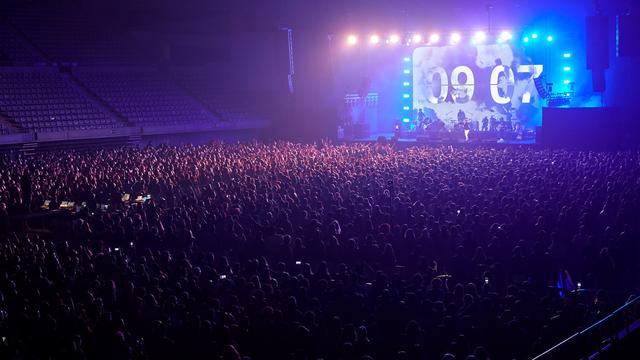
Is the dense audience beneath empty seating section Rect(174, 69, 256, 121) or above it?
beneath

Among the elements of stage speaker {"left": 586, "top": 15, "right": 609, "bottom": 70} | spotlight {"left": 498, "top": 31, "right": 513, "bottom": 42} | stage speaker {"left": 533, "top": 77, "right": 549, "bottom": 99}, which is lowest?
stage speaker {"left": 533, "top": 77, "right": 549, "bottom": 99}

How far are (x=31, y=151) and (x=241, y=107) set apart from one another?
13.0 meters

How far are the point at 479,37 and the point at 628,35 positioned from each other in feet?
26.0

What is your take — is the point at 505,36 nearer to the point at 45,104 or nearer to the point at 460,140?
the point at 460,140

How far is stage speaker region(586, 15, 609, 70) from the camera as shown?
2791 cm

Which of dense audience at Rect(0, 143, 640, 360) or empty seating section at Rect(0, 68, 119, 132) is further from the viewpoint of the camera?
empty seating section at Rect(0, 68, 119, 132)

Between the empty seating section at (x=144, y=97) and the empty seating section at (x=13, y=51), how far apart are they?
2.32 m

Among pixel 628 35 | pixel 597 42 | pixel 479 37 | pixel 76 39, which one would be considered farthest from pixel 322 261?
pixel 76 39

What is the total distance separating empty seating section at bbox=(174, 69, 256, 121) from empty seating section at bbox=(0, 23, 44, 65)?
26.8 ft

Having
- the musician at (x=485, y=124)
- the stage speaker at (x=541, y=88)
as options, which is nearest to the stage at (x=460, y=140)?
the musician at (x=485, y=124)

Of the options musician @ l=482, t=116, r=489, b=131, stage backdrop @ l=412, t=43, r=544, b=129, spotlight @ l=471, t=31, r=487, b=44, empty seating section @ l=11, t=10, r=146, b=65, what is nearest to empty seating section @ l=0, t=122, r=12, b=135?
empty seating section @ l=11, t=10, r=146, b=65

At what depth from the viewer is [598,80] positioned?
2880 centimetres

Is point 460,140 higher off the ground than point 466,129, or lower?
lower

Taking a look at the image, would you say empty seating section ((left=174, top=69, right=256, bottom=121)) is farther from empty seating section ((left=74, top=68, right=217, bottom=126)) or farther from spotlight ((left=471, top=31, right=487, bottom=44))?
spotlight ((left=471, top=31, right=487, bottom=44))
